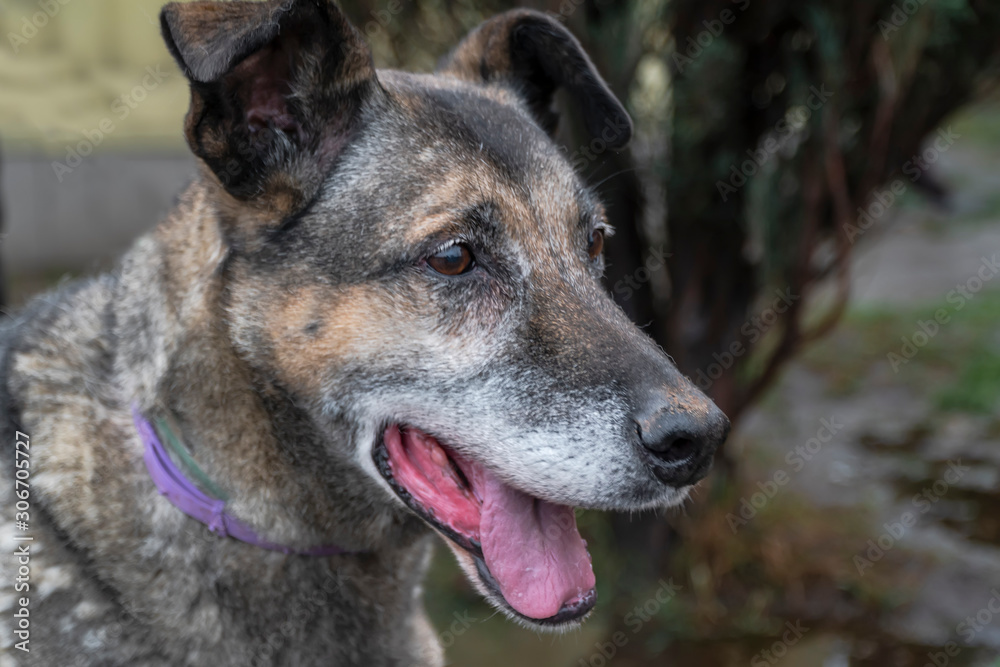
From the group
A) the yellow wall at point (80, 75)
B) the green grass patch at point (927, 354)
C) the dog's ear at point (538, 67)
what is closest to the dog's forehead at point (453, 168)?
the dog's ear at point (538, 67)

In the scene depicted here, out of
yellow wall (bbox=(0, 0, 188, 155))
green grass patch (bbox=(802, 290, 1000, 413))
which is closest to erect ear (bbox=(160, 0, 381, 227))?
Answer: green grass patch (bbox=(802, 290, 1000, 413))

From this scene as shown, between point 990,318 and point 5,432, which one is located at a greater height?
point 5,432

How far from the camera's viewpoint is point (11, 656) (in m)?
2.25

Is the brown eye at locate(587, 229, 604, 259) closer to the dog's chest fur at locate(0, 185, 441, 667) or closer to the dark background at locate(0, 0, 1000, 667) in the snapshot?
the dog's chest fur at locate(0, 185, 441, 667)

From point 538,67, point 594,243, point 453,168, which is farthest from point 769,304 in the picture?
point 453,168

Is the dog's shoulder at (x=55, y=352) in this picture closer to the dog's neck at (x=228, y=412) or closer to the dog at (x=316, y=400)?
the dog at (x=316, y=400)

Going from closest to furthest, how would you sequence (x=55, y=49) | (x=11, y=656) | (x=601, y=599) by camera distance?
(x=11, y=656)
(x=601, y=599)
(x=55, y=49)

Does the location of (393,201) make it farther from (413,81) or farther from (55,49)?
(55,49)

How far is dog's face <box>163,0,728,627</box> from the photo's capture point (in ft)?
7.22

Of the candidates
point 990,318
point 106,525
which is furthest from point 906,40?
point 990,318

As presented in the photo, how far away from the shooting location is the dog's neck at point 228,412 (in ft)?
7.70

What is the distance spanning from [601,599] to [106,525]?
3012 millimetres

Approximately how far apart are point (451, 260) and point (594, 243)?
0.59 meters

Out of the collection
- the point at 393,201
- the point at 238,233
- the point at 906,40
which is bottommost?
the point at 238,233
